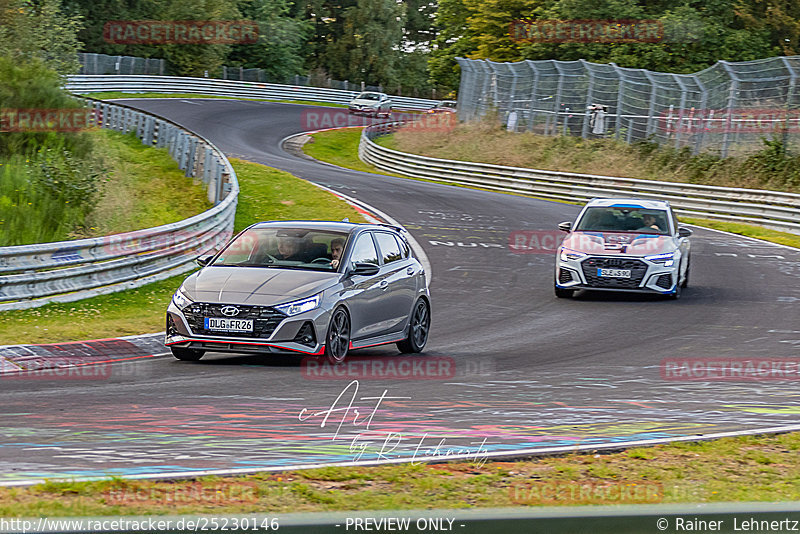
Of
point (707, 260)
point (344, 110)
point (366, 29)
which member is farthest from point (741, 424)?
point (366, 29)

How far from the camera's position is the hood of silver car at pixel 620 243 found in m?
17.9

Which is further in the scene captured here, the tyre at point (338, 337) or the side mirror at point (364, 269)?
the side mirror at point (364, 269)

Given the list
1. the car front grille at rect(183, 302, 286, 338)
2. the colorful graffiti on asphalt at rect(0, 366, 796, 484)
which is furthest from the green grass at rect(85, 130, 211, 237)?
the colorful graffiti on asphalt at rect(0, 366, 796, 484)

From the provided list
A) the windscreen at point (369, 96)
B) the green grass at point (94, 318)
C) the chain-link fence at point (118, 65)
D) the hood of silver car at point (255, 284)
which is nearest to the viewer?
the hood of silver car at point (255, 284)

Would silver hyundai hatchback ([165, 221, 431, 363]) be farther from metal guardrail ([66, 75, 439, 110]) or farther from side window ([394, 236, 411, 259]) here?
metal guardrail ([66, 75, 439, 110])

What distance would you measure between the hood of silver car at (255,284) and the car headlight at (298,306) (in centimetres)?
6

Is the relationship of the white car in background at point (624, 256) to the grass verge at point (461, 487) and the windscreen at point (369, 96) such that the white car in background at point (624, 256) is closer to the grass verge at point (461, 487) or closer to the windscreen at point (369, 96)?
the grass verge at point (461, 487)

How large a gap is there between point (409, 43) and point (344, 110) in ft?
129

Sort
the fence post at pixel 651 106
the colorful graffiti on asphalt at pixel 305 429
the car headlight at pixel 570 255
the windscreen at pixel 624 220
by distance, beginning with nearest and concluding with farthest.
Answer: the colorful graffiti on asphalt at pixel 305 429
the car headlight at pixel 570 255
the windscreen at pixel 624 220
the fence post at pixel 651 106

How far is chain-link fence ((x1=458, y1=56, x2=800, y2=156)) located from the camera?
34.8 m

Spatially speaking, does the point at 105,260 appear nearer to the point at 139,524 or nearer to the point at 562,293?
the point at 562,293

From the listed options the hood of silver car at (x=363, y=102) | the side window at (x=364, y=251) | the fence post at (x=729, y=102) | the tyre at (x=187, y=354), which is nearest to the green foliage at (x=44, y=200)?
the tyre at (x=187, y=354)

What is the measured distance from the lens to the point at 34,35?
36531 mm

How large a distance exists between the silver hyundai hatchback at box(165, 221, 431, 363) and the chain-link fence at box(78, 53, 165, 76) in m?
58.0
